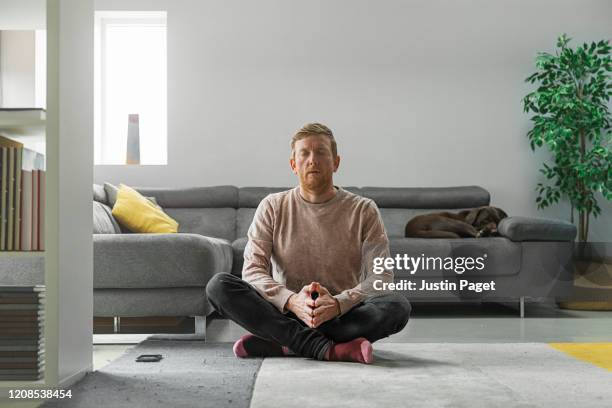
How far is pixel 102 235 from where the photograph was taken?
Answer: 9.74ft

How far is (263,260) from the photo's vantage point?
2482 millimetres

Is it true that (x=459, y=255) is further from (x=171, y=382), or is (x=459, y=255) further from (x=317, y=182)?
(x=171, y=382)

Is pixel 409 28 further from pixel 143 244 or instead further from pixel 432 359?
pixel 432 359

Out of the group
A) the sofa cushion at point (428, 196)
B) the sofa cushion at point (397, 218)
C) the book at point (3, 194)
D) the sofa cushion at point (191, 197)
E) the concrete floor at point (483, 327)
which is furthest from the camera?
the sofa cushion at point (191, 197)

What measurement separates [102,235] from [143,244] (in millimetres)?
177

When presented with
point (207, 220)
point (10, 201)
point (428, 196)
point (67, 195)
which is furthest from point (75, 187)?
point (428, 196)

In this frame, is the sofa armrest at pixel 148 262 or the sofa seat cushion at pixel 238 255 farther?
the sofa seat cushion at pixel 238 255

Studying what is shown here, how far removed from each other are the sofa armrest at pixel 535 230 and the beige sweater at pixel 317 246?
1.34 meters

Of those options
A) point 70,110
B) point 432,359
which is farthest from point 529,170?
point 70,110

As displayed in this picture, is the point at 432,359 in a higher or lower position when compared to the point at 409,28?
lower

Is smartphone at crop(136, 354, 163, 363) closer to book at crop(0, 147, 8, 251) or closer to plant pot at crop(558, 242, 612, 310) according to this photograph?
book at crop(0, 147, 8, 251)

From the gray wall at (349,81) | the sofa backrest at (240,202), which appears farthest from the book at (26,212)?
the gray wall at (349,81)

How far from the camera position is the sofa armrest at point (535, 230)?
11.7 feet

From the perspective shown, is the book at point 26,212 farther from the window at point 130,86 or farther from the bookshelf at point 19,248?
the window at point 130,86
